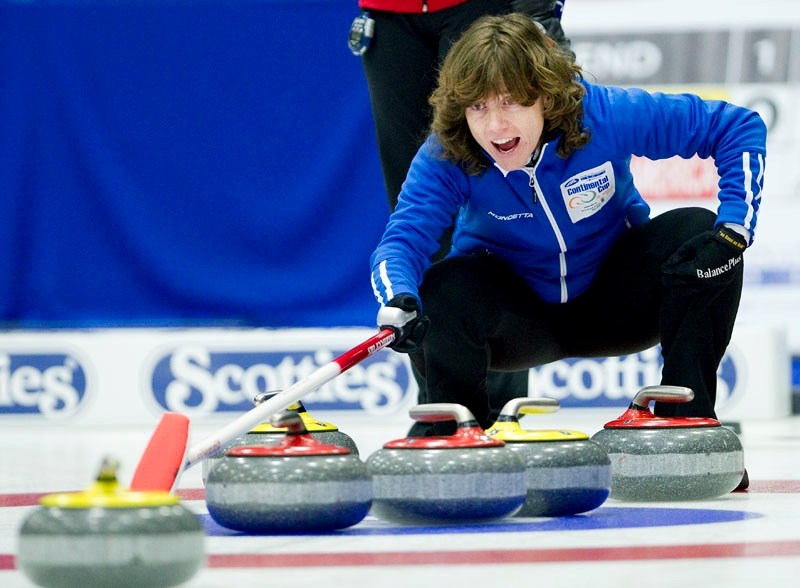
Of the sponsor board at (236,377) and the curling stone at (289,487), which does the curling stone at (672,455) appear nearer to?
the curling stone at (289,487)

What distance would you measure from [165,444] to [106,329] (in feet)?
12.7

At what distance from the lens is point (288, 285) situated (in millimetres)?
5527

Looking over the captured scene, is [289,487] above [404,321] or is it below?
below

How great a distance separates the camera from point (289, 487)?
67.0 inches

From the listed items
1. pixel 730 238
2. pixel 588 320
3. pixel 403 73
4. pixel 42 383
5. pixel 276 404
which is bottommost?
pixel 42 383

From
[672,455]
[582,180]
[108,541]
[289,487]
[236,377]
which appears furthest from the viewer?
[236,377]

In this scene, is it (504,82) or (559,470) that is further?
(504,82)

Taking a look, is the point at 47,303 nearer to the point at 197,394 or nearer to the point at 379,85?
the point at 197,394

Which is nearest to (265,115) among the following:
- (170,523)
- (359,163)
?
(359,163)

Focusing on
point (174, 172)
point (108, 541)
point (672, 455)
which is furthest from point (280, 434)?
point (174, 172)

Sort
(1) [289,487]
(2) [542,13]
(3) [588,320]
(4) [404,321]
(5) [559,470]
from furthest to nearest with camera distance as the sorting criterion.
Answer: (2) [542,13], (3) [588,320], (4) [404,321], (5) [559,470], (1) [289,487]

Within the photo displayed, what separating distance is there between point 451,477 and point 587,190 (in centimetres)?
84

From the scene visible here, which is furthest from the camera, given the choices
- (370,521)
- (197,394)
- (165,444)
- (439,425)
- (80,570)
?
(197,394)

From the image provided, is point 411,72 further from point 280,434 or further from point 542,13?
point 280,434
